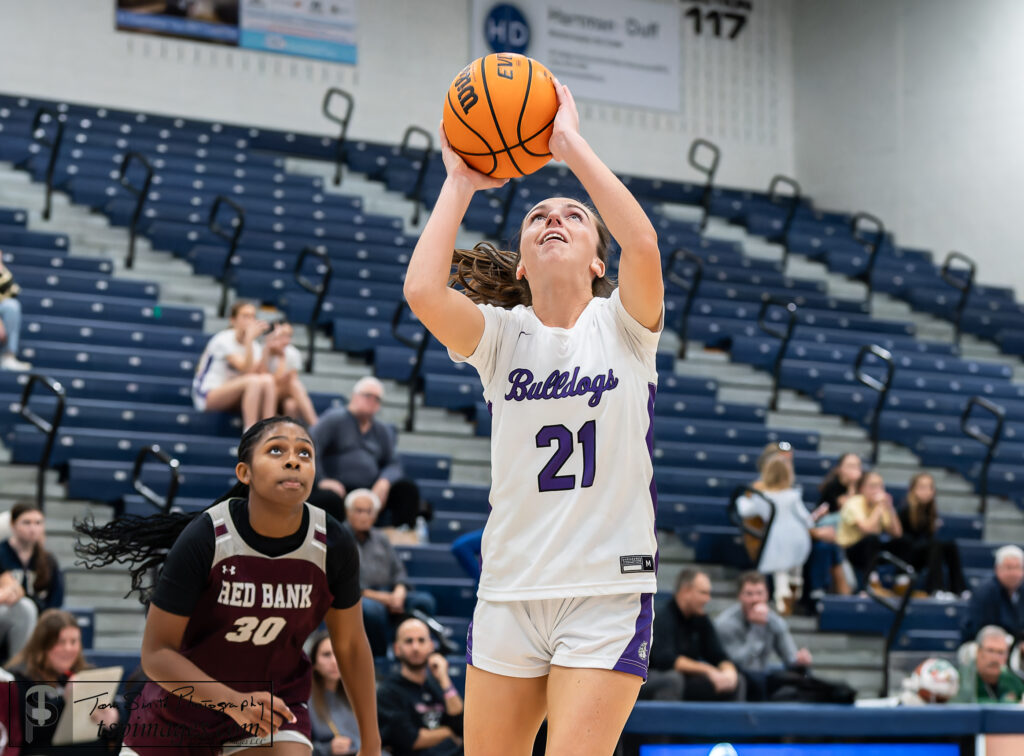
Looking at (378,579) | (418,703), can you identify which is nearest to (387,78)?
(378,579)

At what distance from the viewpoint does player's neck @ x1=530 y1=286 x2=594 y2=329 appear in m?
3.20

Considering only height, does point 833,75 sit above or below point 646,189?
above

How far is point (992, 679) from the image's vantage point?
26.5 feet

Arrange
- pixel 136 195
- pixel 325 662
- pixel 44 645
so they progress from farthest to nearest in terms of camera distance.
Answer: pixel 136 195 → pixel 325 662 → pixel 44 645

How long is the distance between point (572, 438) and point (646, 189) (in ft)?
47.2

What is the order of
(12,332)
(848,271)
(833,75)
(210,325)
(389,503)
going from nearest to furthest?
(389,503) < (12,332) < (210,325) < (848,271) < (833,75)

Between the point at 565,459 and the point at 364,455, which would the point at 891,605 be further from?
the point at 565,459

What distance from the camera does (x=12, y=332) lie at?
908 centimetres

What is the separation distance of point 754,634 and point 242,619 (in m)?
5.19

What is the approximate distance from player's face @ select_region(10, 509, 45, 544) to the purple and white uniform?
443 centimetres

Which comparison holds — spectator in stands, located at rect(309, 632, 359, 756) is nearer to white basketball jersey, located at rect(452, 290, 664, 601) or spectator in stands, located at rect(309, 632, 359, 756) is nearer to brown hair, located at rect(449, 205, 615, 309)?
brown hair, located at rect(449, 205, 615, 309)

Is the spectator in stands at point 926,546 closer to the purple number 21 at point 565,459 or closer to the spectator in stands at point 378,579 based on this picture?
the spectator in stands at point 378,579

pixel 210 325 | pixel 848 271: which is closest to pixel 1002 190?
pixel 848 271

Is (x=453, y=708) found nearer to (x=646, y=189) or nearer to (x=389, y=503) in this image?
(x=389, y=503)
